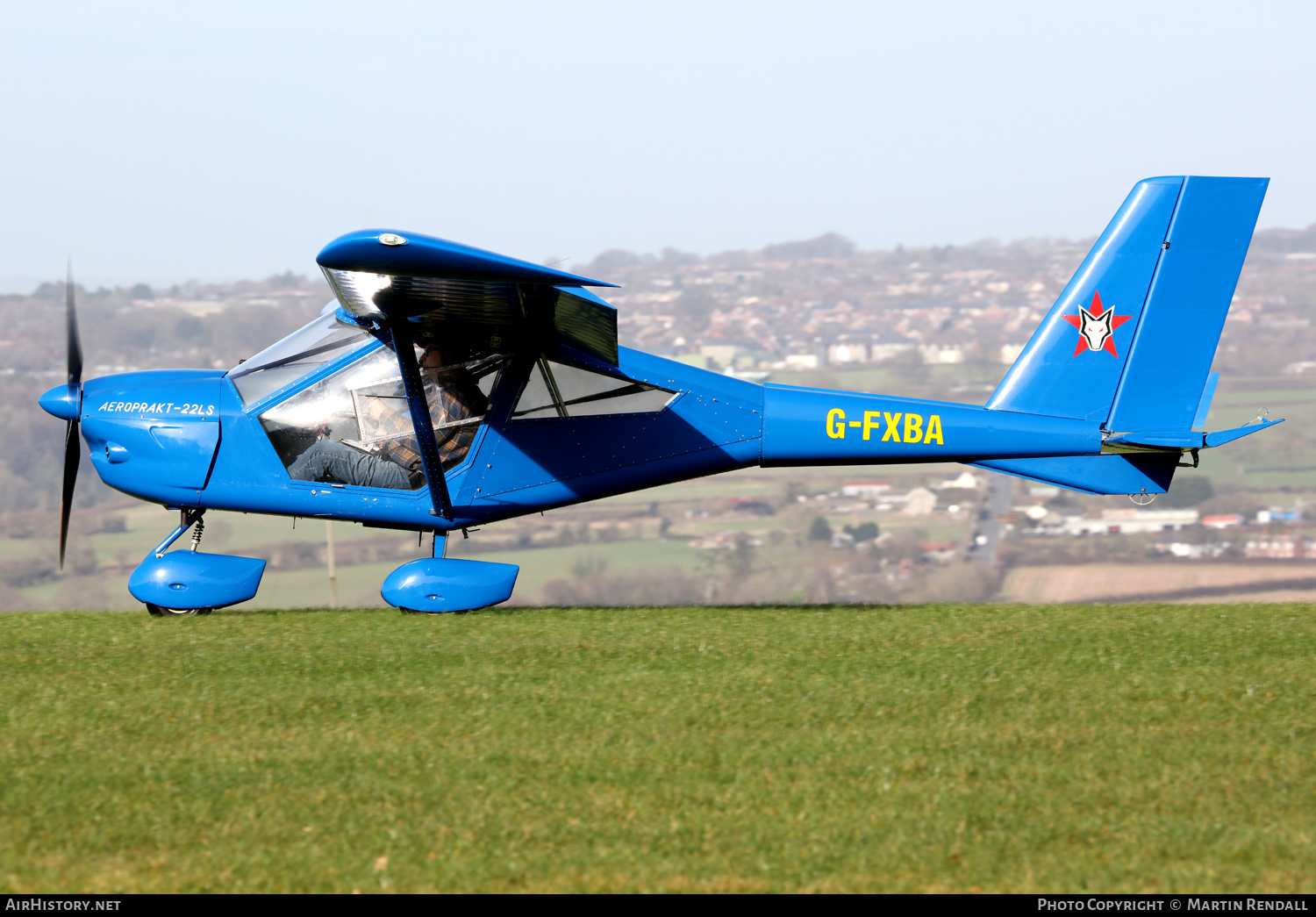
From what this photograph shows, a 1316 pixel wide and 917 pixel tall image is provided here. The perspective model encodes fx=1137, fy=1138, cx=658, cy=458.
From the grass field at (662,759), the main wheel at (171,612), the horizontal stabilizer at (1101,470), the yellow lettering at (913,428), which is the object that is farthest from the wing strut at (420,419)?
the horizontal stabilizer at (1101,470)

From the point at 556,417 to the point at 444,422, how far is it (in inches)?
32.8

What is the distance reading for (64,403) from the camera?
8.48 metres

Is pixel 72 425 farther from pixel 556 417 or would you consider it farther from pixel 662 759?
pixel 662 759

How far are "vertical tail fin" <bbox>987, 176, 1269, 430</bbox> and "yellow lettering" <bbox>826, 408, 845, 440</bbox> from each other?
4.22ft

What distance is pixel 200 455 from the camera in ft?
27.7

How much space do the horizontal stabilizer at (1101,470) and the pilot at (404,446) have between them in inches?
158

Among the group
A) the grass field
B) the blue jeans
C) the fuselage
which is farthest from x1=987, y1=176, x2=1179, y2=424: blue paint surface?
the blue jeans

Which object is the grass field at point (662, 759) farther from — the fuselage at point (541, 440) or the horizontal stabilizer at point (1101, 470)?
the horizontal stabilizer at point (1101, 470)

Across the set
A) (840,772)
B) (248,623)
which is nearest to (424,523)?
(248,623)

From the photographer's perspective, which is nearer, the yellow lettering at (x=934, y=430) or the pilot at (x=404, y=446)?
the pilot at (x=404, y=446)

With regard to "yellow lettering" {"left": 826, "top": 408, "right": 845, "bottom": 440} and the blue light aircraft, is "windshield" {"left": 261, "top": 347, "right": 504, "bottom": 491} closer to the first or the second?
the blue light aircraft

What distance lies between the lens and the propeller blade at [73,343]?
27.3ft

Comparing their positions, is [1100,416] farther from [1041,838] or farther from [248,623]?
[248,623]
